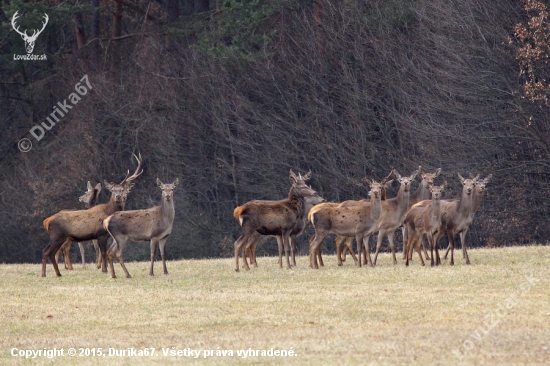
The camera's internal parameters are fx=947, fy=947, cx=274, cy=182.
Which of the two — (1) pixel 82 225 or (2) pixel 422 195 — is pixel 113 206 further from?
(2) pixel 422 195

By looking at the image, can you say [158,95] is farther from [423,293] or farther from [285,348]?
[285,348]

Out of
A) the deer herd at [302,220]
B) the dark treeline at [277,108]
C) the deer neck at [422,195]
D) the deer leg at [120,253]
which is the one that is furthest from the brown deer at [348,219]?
the dark treeline at [277,108]

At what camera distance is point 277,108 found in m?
33.3

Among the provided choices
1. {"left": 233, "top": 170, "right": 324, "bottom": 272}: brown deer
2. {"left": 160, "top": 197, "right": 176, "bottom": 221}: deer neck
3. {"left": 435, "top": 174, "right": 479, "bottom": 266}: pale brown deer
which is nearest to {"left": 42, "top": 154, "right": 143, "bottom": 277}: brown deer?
{"left": 160, "top": 197, "right": 176, "bottom": 221}: deer neck

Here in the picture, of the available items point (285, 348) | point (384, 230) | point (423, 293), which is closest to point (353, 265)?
point (384, 230)

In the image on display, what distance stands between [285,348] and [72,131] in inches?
1026

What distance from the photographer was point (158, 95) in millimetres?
35156

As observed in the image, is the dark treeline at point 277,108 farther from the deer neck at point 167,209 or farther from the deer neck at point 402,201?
the deer neck at point 167,209

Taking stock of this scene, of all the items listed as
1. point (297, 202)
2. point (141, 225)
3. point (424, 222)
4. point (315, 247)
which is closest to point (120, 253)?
point (141, 225)

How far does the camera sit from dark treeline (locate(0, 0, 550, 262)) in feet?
91.8

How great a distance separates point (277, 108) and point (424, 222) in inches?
638

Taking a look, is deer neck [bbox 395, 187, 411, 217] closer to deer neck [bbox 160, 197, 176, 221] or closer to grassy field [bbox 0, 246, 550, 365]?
grassy field [bbox 0, 246, 550, 365]

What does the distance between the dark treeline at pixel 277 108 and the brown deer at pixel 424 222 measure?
368 inches

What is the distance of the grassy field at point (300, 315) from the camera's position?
1052 cm
